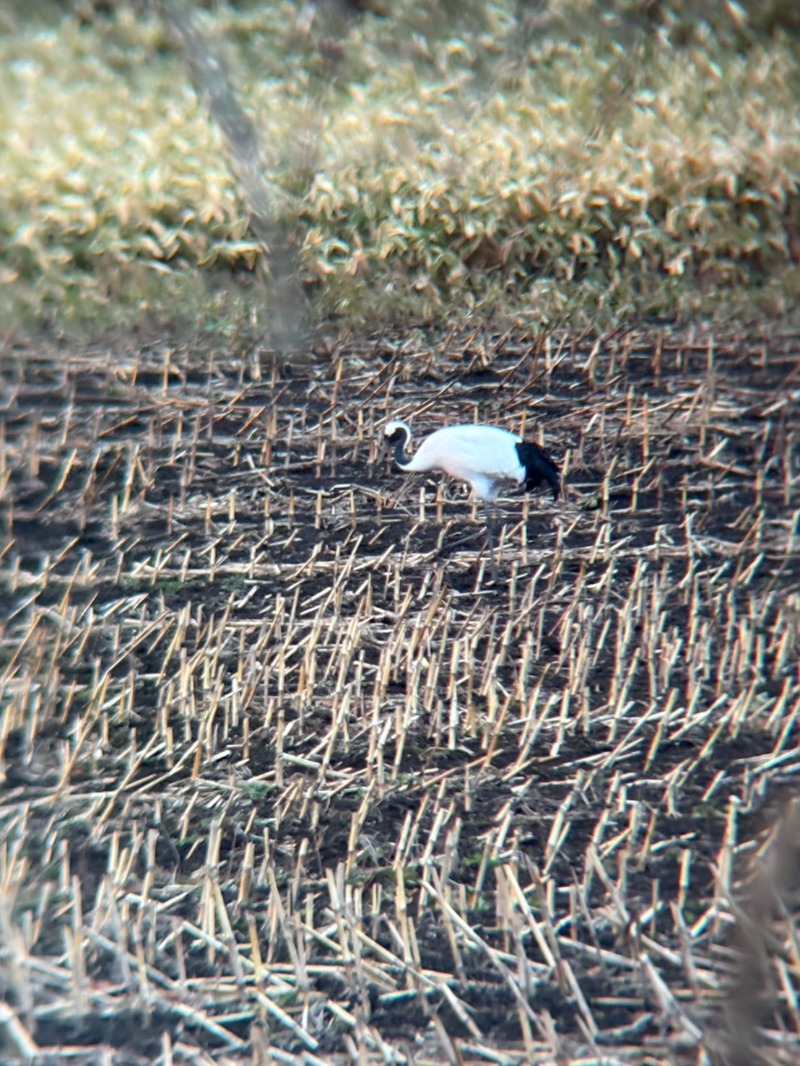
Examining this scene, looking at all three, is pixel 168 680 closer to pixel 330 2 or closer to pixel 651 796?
pixel 651 796

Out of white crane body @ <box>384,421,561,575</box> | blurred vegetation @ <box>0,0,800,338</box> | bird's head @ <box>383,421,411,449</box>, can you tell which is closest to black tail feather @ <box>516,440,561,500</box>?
white crane body @ <box>384,421,561,575</box>

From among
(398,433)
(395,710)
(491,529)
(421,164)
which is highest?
(421,164)

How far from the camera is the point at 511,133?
4.72 ft

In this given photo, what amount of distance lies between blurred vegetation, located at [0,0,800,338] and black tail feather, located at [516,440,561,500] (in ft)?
0.90

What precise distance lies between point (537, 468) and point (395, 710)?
14.5 inches

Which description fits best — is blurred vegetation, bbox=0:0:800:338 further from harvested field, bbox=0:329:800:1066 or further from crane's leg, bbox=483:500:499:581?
A: crane's leg, bbox=483:500:499:581

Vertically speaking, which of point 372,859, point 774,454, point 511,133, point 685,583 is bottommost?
point 372,859

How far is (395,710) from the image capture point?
94cm

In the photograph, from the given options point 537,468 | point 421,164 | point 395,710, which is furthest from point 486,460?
point 421,164

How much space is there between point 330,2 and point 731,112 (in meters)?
0.63

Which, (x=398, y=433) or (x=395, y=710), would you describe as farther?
(x=398, y=433)

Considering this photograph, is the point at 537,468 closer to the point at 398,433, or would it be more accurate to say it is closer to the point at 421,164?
the point at 398,433

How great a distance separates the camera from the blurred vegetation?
136 cm

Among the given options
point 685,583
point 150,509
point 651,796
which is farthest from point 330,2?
point 651,796
